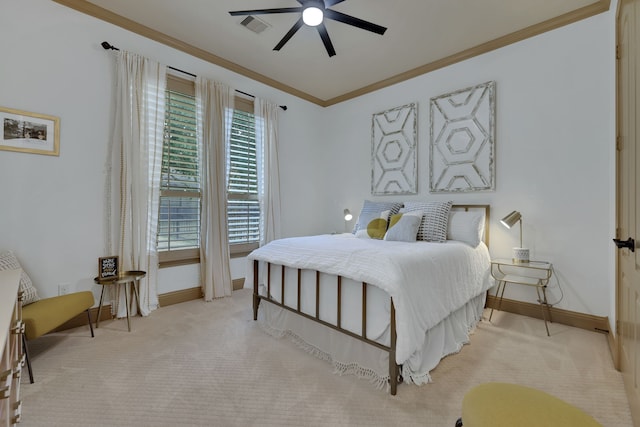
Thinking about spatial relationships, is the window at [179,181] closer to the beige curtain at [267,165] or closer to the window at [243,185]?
the window at [243,185]

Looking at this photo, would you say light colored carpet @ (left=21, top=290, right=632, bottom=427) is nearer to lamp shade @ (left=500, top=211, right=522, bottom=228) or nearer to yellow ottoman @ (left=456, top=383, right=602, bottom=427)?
yellow ottoman @ (left=456, top=383, right=602, bottom=427)

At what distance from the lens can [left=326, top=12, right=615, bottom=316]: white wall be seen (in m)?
Answer: 2.50

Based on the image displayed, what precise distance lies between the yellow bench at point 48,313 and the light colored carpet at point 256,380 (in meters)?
0.26

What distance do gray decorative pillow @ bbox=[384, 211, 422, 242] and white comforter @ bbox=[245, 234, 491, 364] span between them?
0.38 meters

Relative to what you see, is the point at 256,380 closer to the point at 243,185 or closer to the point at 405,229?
the point at 405,229

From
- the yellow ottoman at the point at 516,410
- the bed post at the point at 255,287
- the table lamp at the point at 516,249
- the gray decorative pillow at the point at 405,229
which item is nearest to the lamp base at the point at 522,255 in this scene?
the table lamp at the point at 516,249

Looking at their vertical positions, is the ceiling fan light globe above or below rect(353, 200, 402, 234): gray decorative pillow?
above

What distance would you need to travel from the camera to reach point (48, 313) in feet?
6.34

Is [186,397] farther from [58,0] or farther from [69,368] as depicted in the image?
[58,0]

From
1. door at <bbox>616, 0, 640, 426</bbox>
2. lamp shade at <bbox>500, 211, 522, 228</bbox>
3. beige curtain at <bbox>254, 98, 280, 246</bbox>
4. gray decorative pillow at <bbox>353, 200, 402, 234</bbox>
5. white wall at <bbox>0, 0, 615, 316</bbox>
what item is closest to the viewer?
door at <bbox>616, 0, 640, 426</bbox>

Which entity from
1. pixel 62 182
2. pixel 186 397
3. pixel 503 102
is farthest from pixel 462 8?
pixel 62 182

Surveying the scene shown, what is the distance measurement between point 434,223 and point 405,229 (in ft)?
1.11

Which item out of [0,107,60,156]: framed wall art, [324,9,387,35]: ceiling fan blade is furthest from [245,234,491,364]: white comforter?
[0,107,60,156]: framed wall art

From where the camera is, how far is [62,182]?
→ 2.50 metres
